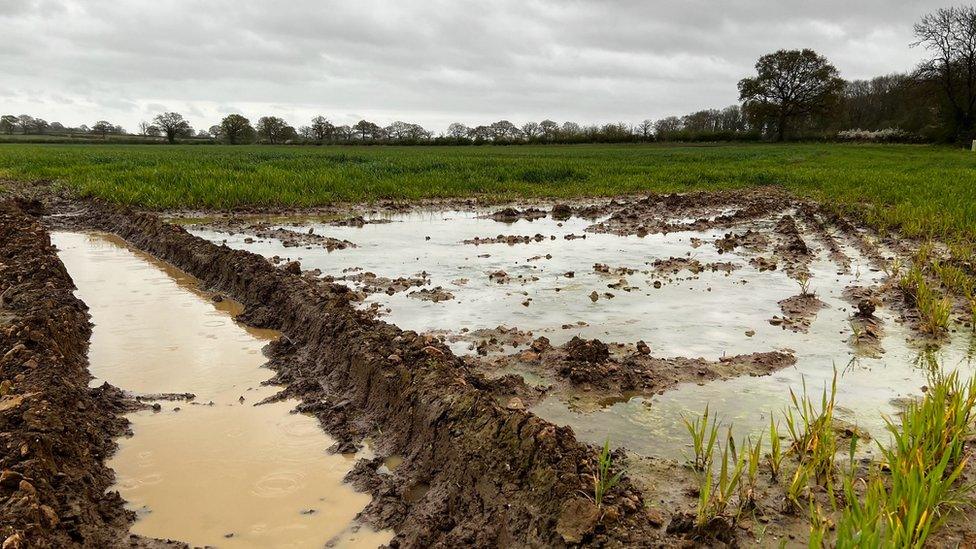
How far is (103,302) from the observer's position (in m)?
6.78

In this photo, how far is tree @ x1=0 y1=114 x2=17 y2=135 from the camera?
80062 millimetres

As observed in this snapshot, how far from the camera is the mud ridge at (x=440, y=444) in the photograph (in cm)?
281

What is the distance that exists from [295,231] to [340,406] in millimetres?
7807

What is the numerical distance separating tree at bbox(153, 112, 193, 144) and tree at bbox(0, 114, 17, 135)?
16448 millimetres

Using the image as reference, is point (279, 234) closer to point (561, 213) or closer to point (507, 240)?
point (507, 240)

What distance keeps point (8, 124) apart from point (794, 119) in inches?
3661

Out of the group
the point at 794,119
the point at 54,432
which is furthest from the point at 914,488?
the point at 794,119

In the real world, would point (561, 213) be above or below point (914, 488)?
above

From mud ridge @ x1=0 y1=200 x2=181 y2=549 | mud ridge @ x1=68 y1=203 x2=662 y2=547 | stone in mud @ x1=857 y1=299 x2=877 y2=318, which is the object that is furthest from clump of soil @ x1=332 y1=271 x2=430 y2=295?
stone in mud @ x1=857 y1=299 x2=877 y2=318

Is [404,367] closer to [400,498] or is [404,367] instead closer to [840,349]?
[400,498]

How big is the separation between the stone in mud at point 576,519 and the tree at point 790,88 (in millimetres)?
64637

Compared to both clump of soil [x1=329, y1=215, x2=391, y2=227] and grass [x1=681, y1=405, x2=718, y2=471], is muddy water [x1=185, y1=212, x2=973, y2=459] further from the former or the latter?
clump of soil [x1=329, y1=215, x2=391, y2=227]

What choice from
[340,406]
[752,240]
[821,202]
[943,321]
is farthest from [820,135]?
[340,406]

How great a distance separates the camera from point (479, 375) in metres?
4.39
